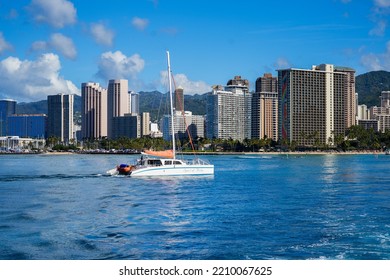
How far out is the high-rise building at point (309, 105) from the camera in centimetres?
18825

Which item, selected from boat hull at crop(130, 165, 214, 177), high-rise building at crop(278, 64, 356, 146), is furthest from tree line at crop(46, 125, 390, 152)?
boat hull at crop(130, 165, 214, 177)

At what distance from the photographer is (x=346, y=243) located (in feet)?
54.2

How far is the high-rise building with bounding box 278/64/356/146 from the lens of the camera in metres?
188

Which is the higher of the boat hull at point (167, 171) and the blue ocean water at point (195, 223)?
the boat hull at point (167, 171)

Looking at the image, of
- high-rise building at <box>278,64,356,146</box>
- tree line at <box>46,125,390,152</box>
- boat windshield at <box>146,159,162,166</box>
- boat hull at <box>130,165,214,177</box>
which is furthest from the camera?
high-rise building at <box>278,64,356,146</box>

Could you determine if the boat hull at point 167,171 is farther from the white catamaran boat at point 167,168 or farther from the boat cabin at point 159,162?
the boat cabin at point 159,162

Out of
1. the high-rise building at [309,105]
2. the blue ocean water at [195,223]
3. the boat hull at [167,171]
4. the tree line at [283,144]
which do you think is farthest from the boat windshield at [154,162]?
the high-rise building at [309,105]

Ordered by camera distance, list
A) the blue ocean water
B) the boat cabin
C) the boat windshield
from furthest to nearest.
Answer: the boat windshield → the boat cabin → the blue ocean water

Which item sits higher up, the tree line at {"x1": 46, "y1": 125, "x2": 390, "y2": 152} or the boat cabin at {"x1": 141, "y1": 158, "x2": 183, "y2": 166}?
the tree line at {"x1": 46, "y1": 125, "x2": 390, "y2": 152}

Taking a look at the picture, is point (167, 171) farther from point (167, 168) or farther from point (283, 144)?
point (283, 144)

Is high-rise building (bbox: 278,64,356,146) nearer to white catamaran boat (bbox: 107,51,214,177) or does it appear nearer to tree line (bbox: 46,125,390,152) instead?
tree line (bbox: 46,125,390,152)

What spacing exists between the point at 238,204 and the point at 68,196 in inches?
386

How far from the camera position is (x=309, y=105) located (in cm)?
19012

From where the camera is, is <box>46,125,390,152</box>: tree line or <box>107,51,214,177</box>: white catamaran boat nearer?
<box>107,51,214,177</box>: white catamaran boat
